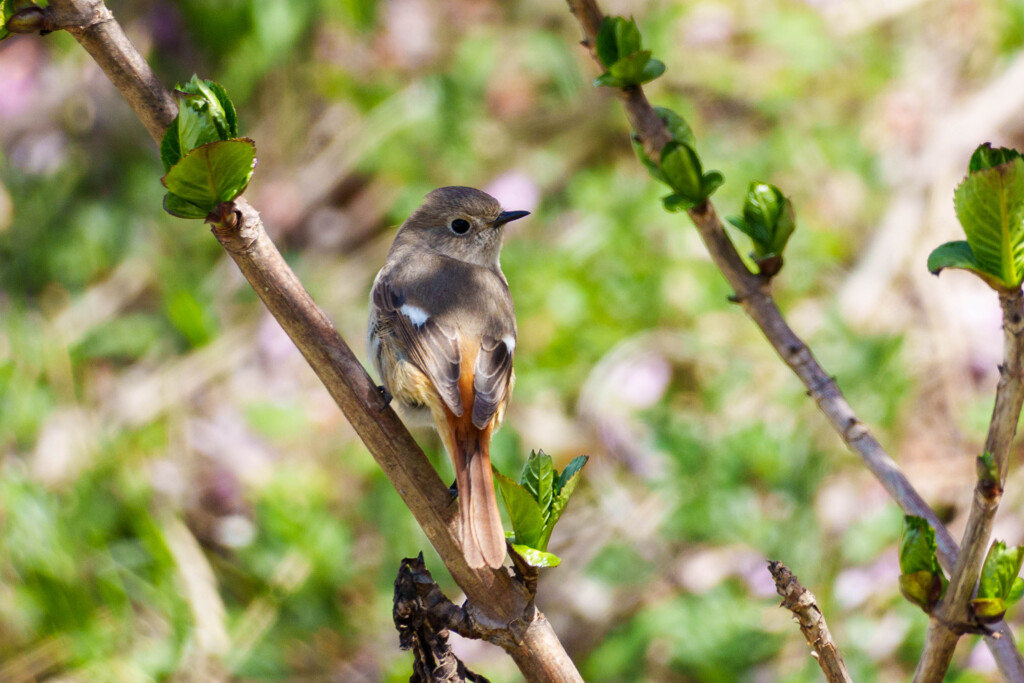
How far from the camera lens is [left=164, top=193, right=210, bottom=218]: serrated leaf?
3.28 feet

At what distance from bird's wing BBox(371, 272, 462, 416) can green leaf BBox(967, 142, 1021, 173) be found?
50.2 inches

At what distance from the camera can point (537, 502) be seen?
104cm

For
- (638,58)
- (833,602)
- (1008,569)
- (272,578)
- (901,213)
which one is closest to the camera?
(1008,569)

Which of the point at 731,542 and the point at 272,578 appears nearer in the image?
the point at 731,542

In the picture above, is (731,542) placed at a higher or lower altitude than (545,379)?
lower

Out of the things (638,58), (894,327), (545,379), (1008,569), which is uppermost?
(545,379)

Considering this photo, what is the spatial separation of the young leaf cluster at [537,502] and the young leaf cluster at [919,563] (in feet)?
1.10

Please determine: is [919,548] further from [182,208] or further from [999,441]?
[182,208]

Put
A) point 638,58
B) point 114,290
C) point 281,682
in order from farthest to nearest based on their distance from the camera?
1. point 114,290
2. point 281,682
3. point 638,58

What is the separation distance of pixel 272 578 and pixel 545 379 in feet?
4.54

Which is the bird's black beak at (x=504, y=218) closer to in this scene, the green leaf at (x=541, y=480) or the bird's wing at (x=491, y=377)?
the bird's wing at (x=491, y=377)

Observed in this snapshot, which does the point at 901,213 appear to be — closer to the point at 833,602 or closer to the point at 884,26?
the point at 884,26

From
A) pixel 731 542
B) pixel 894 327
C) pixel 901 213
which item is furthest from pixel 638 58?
pixel 901 213

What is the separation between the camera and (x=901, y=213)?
4.45 meters
